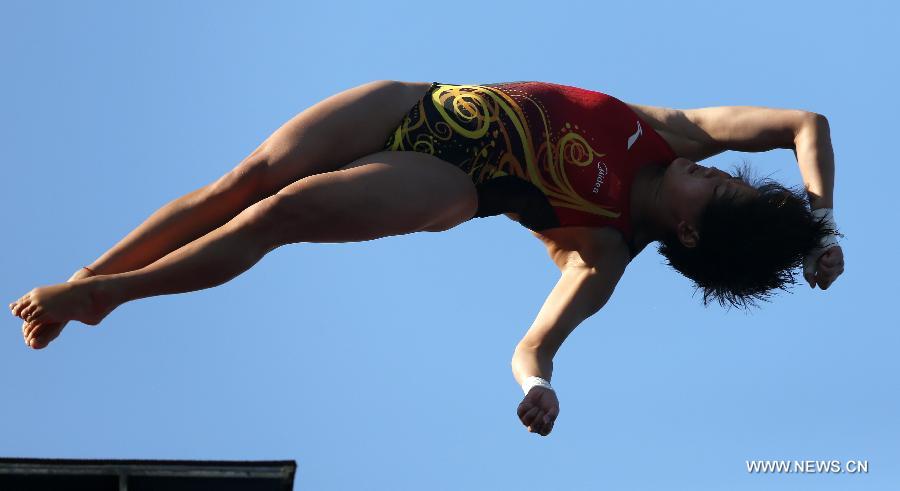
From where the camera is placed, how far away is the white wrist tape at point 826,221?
6805 millimetres

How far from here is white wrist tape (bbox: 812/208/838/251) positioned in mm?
6805

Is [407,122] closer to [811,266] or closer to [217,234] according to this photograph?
[217,234]

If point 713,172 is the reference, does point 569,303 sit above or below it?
below

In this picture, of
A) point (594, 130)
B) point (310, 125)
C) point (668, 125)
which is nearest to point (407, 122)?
point (310, 125)

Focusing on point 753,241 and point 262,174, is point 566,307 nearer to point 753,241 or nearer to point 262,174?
point 753,241

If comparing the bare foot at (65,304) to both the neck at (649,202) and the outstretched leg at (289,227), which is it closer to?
the outstretched leg at (289,227)

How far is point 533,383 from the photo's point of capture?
21.1 feet

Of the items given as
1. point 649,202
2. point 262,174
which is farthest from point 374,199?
point 649,202

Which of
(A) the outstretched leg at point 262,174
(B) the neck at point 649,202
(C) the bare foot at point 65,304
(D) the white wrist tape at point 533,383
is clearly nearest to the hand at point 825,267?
(B) the neck at point 649,202

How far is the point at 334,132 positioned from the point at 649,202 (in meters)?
1.57

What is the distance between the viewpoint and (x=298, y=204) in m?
6.15

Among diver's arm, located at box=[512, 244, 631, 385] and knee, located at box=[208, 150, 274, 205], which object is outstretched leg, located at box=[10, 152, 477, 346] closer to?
knee, located at box=[208, 150, 274, 205]

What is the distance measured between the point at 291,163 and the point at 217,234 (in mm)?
548

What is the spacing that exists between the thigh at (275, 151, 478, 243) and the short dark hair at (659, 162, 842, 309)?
1.18m
